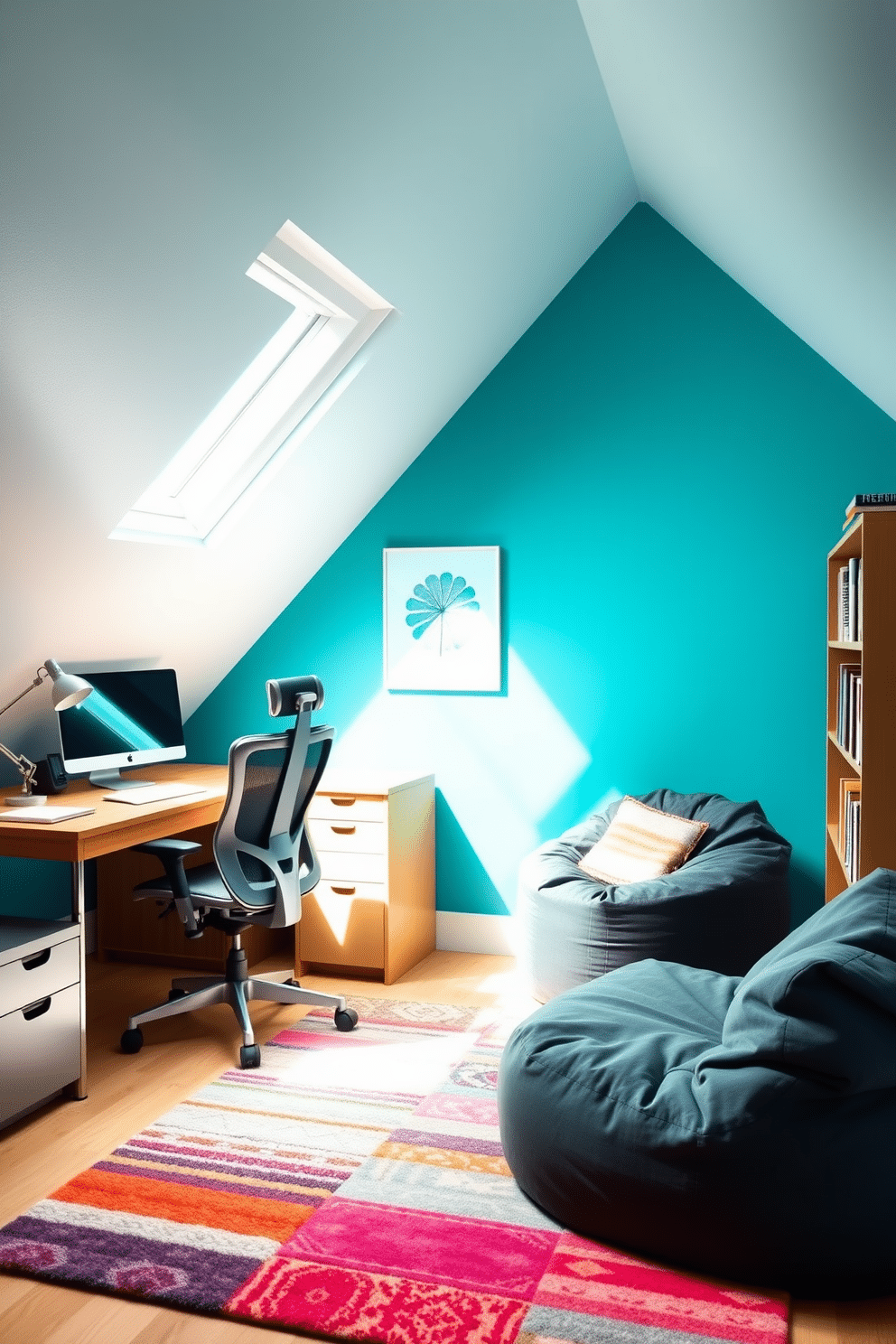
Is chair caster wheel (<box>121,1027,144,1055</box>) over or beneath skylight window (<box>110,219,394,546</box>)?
beneath

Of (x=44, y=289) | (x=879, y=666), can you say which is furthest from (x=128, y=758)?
(x=879, y=666)

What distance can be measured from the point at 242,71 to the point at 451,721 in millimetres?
2828

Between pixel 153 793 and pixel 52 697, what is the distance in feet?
1.59

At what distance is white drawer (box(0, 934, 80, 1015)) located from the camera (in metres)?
2.88

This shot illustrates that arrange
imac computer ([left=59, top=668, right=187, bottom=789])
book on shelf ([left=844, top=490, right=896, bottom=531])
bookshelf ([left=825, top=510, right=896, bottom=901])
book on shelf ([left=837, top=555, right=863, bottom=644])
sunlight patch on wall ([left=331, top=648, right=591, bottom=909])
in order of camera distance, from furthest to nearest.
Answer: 1. sunlight patch on wall ([left=331, top=648, right=591, bottom=909])
2. imac computer ([left=59, top=668, right=187, bottom=789])
3. book on shelf ([left=837, top=555, right=863, bottom=644])
4. book on shelf ([left=844, top=490, right=896, bottom=531])
5. bookshelf ([left=825, top=510, right=896, bottom=901])

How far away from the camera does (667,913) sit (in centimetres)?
365

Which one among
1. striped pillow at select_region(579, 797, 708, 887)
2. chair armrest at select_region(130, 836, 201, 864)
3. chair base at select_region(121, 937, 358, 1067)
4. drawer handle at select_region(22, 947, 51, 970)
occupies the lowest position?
chair base at select_region(121, 937, 358, 1067)

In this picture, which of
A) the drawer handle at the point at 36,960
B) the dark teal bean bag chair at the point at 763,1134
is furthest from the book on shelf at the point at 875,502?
the drawer handle at the point at 36,960

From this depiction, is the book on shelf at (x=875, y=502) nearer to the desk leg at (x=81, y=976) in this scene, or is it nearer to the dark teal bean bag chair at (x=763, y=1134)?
the dark teal bean bag chair at (x=763, y=1134)

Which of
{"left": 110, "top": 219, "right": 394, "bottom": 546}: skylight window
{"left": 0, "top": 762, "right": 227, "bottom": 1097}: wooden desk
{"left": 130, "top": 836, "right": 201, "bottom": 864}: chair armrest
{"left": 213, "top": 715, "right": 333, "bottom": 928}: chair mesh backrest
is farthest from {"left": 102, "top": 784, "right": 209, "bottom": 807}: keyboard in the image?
{"left": 110, "top": 219, "right": 394, "bottom": 546}: skylight window

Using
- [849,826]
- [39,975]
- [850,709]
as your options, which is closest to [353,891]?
[39,975]

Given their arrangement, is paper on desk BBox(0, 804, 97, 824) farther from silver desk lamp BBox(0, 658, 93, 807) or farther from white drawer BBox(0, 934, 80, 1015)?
white drawer BBox(0, 934, 80, 1015)

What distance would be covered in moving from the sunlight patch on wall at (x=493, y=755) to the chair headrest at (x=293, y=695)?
3.93 ft

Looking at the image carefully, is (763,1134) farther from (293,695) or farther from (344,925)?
(344,925)
